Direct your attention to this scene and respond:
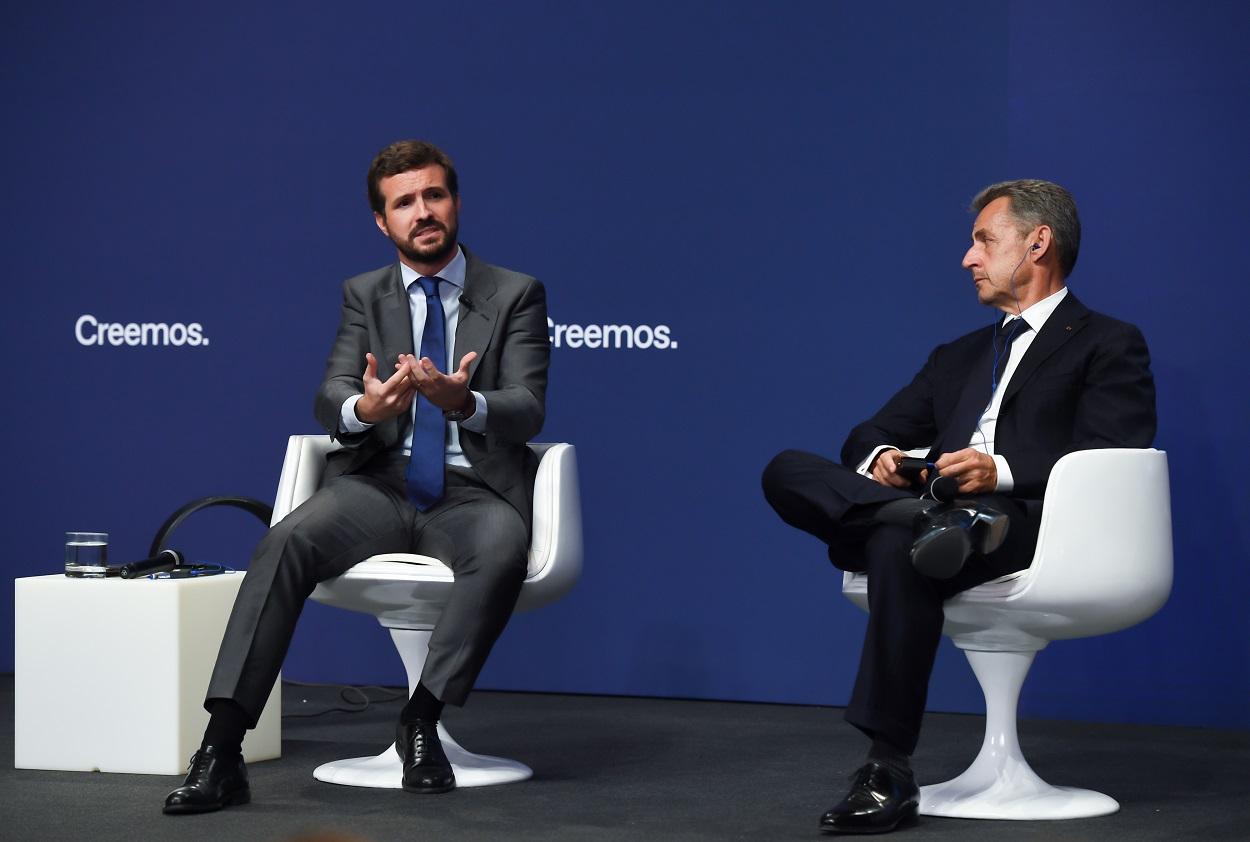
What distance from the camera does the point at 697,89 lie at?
4.64m

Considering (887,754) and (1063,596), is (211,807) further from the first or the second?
(1063,596)

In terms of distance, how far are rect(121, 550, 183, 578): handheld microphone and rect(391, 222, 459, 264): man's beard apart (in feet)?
2.96

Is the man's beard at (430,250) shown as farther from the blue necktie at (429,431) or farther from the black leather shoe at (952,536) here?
the black leather shoe at (952,536)

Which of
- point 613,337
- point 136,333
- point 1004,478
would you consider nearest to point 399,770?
point 1004,478

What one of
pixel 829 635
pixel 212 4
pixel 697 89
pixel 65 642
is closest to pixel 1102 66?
pixel 697 89

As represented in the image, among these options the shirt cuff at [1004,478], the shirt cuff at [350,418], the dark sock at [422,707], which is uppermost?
the shirt cuff at [350,418]

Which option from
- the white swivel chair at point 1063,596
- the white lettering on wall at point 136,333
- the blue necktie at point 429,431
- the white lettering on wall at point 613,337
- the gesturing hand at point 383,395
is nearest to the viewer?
A: the white swivel chair at point 1063,596

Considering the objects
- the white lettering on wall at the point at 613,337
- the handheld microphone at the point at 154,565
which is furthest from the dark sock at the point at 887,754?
the white lettering on wall at the point at 613,337

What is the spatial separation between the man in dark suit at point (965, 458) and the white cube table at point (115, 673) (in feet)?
4.44

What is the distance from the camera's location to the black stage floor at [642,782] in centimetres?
296

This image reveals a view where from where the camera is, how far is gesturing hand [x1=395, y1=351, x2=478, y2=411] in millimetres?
3236

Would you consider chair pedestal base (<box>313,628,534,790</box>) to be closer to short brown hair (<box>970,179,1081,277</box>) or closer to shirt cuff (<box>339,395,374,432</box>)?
shirt cuff (<box>339,395,374,432</box>)

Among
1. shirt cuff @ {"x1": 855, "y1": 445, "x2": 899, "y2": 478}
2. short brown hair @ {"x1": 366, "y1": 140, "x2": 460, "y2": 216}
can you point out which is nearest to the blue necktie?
short brown hair @ {"x1": 366, "y1": 140, "x2": 460, "y2": 216}

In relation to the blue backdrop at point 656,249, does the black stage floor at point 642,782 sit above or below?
below
